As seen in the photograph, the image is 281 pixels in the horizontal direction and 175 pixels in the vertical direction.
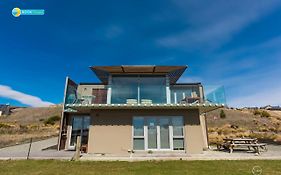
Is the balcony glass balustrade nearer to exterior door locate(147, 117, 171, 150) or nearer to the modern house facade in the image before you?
the modern house facade

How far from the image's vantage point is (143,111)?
12820 millimetres

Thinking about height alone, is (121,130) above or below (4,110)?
below

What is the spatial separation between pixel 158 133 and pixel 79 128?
21.9ft

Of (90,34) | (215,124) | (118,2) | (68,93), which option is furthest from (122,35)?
(215,124)

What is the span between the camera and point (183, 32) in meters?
15.3

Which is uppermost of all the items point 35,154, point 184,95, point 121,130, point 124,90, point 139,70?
point 139,70

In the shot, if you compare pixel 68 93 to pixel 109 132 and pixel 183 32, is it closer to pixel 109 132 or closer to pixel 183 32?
pixel 109 132

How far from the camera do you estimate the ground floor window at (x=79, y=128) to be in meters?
14.8

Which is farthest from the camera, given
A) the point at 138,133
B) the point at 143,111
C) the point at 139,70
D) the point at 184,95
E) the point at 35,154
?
the point at 139,70

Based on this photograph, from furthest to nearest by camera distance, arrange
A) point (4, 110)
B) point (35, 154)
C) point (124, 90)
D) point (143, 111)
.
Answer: point (4, 110) → point (124, 90) → point (143, 111) → point (35, 154)

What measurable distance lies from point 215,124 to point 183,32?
29511mm

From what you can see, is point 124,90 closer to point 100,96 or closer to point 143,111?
Answer: point 100,96

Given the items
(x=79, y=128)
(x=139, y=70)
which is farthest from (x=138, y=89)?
(x=79, y=128)

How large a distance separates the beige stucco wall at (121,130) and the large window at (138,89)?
2.76ft
